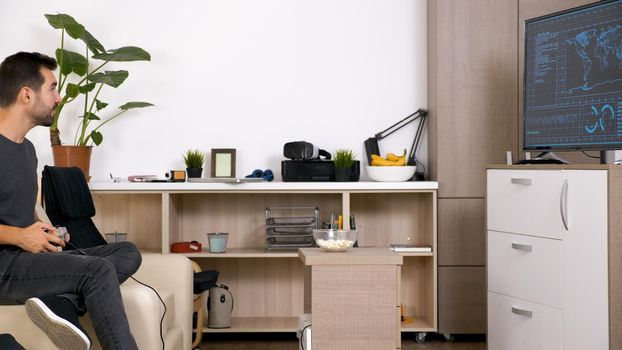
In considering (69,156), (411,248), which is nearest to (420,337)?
(411,248)

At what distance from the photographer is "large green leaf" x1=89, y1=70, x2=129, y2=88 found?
13.4ft

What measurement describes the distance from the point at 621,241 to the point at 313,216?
1941 mm

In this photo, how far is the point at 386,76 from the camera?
459 cm

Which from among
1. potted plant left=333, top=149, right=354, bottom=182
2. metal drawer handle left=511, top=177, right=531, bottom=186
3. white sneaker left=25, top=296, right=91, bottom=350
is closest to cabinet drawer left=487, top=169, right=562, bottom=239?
metal drawer handle left=511, top=177, right=531, bottom=186

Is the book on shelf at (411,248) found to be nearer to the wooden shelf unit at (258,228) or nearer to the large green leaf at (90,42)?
the wooden shelf unit at (258,228)

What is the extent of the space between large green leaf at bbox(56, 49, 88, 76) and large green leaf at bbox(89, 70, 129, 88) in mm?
109

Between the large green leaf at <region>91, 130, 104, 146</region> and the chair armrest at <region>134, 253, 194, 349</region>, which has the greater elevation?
the large green leaf at <region>91, 130, 104, 146</region>

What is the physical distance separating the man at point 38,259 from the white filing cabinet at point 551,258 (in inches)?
64.1

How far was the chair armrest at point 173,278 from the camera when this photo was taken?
3340mm

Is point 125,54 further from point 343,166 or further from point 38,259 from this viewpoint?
point 38,259

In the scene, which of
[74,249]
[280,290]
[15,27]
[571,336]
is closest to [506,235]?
[571,336]

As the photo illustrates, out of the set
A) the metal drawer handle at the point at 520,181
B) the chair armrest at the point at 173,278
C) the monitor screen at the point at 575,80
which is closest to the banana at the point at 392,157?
the monitor screen at the point at 575,80

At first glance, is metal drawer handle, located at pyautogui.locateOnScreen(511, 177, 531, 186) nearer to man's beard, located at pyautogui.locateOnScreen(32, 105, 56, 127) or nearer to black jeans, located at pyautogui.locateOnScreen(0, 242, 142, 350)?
black jeans, located at pyautogui.locateOnScreen(0, 242, 142, 350)

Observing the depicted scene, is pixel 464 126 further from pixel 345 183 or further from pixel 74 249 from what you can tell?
pixel 74 249
